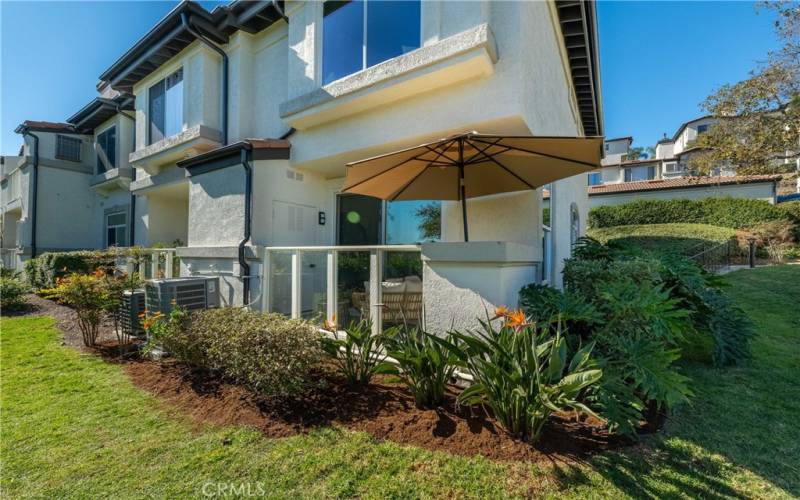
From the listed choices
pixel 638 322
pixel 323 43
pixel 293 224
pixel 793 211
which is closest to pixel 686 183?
pixel 793 211

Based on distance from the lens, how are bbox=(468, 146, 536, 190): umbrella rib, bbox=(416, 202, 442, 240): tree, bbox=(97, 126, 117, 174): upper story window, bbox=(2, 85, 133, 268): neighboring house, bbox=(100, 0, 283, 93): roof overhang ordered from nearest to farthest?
1. bbox=(468, 146, 536, 190): umbrella rib
2. bbox=(416, 202, 442, 240): tree
3. bbox=(100, 0, 283, 93): roof overhang
4. bbox=(97, 126, 117, 174): upper story window
5. bbox=(2, 85, 133, 268): neighboring house

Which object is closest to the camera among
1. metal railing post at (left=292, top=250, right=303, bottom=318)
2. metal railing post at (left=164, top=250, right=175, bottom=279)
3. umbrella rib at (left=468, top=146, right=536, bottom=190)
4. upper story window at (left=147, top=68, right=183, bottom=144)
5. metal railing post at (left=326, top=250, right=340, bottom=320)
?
umbrella rib at (left=468, top=146, right=536, bottom=190)

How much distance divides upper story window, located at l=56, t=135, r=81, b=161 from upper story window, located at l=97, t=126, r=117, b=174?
6.43 ft

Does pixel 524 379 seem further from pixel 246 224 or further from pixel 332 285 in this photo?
pixel 246 224

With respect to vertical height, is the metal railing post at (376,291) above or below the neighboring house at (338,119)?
below

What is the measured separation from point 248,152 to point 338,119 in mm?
2279

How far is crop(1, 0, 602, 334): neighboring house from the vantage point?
534cm

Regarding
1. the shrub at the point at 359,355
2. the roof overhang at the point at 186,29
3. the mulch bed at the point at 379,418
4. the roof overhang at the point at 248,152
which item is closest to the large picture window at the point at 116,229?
the roof overhang at the point at 186,29

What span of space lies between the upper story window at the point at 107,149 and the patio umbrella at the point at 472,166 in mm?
15956

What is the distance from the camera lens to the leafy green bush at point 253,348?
3.93m

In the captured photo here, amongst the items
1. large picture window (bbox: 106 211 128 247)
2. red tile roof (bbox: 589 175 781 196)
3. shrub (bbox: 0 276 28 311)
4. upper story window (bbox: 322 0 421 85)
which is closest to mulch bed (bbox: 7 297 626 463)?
upper story window (bbox: 322 0 421 85)

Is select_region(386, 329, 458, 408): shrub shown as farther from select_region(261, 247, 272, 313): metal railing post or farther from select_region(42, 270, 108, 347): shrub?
select_region(42, 270, 108, 347): shrub

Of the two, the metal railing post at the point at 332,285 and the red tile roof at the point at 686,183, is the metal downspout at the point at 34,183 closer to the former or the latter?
the metal railing post at the point at 332,285

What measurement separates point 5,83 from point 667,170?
50.6 metres
